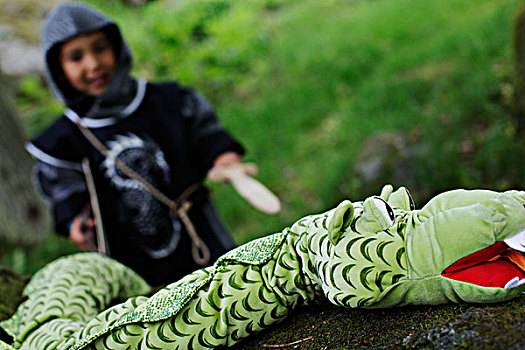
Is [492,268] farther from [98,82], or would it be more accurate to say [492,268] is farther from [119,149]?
[98,82]

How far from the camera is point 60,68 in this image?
8.16 ft

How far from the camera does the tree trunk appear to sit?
4496mm

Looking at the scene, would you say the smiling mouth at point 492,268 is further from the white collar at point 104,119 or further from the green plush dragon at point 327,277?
the white collar at point 104,119

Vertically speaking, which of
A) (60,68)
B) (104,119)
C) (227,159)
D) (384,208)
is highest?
(60,68)

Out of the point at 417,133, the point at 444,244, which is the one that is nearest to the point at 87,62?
the point at 444,244

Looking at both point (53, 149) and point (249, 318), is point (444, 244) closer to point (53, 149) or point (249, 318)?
point (249, 318)

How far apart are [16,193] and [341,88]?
3.26m

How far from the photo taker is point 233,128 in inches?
215

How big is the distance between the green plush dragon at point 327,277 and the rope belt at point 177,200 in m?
0.80

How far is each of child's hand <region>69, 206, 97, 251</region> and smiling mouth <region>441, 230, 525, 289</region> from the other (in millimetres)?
1782

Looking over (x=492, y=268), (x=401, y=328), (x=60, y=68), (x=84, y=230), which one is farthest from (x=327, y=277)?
(x=60, y=68)

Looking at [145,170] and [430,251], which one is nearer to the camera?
[430,251]

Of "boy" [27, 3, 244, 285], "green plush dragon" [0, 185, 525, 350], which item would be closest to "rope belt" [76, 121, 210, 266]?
"boy" [27, 3, 244, 285]

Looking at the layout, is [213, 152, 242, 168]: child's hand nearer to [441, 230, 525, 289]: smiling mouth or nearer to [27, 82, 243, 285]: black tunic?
[27, 82, 243, 285]: black tunic
